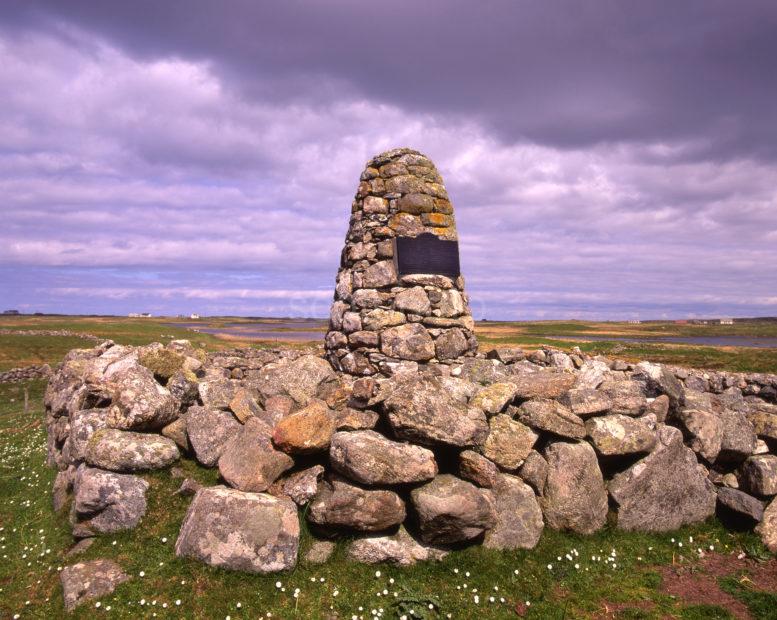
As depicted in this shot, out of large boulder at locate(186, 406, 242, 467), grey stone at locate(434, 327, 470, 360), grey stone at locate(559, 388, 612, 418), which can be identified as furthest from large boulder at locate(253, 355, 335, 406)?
grey stone at locate(559, 388, 612, 418)

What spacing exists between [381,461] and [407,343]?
14.4 feet

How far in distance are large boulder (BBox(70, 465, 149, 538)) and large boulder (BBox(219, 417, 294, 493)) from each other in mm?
1507

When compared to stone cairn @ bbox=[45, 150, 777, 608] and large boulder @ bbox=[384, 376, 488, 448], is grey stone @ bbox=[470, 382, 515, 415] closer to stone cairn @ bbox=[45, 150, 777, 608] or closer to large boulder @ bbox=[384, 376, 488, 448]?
stone cairn @ bbox=[45, 150, 777, 608]

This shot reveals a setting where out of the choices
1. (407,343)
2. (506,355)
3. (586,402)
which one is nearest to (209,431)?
(407,343)

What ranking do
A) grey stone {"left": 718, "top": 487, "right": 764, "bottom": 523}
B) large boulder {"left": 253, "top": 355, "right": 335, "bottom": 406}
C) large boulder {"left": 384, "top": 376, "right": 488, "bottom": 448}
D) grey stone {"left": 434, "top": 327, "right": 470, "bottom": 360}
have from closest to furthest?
large boulder {"left": 384, "top": 376, "right": 488, "bottom": 448} → grey stone {"left": 718, "top": 487, "right": 764, "bottom": 523} → large boulder {"left": 253, "top": 355, "right": 335, "bottom": 406} → grey stone {"left": 434, "top": 327, "right": 470, "bottom": 360}

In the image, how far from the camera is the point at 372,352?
11883mm

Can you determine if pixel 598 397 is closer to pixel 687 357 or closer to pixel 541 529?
pixel 541 529

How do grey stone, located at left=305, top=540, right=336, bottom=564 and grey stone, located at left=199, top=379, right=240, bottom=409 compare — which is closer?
grey stone, located at left=305, top=540, right=336, bottom=564

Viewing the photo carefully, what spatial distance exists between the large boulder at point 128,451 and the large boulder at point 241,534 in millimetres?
1684

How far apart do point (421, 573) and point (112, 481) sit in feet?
17.2

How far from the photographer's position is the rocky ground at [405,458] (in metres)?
7.63

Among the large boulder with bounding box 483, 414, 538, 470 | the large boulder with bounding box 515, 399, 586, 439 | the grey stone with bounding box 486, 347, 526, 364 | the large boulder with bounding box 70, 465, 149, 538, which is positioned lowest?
the large boulder with bounding box 70, 465, 149, 538

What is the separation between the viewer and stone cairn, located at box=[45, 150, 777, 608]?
7613mm

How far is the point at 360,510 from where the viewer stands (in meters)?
7.58
